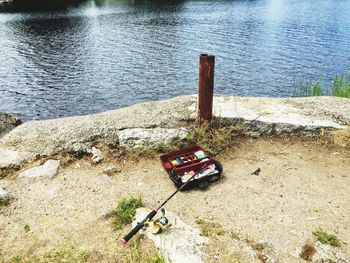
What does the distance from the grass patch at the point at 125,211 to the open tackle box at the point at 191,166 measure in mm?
911

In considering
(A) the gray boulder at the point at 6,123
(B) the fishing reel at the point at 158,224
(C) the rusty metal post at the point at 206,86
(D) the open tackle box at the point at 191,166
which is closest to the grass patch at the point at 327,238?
(D) the open tackle box at the point at 191,166

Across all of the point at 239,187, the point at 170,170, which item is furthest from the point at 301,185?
the point at 170,170

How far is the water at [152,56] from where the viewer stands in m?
17.7

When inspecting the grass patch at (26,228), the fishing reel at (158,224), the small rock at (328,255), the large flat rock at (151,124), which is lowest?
the grass patch at (26,228)

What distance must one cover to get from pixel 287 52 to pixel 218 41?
6496 millimetres

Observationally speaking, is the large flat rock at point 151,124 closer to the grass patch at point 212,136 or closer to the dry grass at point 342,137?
the dry grass at point 342,137

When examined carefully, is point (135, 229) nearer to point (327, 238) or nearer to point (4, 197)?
point (4, 197)

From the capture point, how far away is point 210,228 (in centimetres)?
498

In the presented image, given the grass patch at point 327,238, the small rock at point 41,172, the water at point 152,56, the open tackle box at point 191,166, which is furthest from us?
the water at point 152,56

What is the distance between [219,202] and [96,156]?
117 inches

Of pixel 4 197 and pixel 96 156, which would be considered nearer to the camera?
pixel 4 197

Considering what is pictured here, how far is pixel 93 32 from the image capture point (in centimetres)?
3300

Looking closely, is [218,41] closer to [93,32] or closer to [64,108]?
[93,32]

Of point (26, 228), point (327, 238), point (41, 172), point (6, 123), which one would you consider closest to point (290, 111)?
point (327, 238)
